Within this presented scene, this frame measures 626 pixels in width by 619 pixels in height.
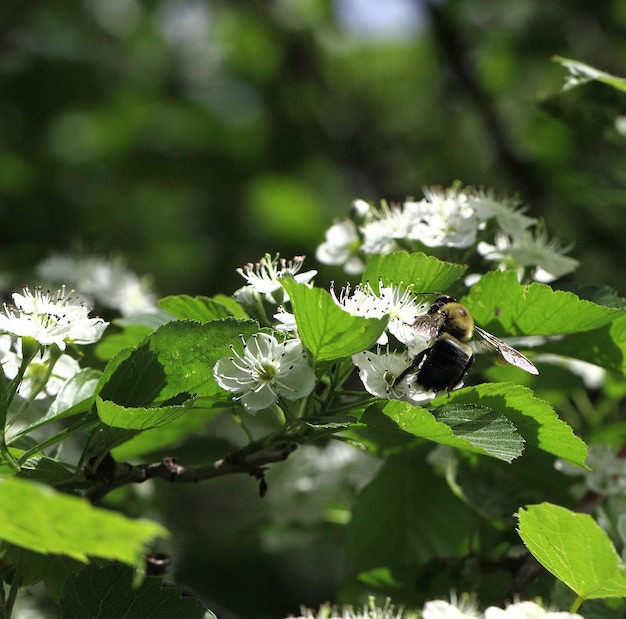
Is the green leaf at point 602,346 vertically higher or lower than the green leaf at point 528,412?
higher

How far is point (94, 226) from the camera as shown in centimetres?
455

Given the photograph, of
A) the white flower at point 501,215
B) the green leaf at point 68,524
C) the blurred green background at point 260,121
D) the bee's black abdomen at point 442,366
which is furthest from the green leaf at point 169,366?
the blurred green background at point 260,121

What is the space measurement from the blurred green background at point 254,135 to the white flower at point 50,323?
1455 mm

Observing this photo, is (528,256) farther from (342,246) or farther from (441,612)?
(441,612)

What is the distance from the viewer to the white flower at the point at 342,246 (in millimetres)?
1882

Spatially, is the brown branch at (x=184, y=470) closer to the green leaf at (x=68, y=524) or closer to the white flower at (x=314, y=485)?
the green leaf at (x=68, y=524)

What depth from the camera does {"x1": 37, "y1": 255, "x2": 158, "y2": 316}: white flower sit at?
7.65 ft

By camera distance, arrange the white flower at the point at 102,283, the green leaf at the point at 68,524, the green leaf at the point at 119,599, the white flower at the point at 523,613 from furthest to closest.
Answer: the white flower at the point at 102,283 → the green leaf at the point at 119,599 → the white flower at the point at 523,613 → the green leaf at the point at 68,524

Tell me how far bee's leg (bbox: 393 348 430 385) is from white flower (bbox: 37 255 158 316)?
0.96 meters

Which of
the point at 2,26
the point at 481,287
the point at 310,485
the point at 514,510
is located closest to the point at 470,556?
the point at 514,510

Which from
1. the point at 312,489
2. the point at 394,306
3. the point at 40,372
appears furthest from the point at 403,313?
the point at 312,489

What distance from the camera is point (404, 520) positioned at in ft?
6.50

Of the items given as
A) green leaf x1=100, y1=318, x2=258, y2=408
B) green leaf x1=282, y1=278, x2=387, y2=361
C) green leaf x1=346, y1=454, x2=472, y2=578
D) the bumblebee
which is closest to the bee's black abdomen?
the bumblebee

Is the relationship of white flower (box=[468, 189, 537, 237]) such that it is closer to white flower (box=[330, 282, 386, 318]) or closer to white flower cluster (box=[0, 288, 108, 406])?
white flower (box=[330, 282, 386, 318])
